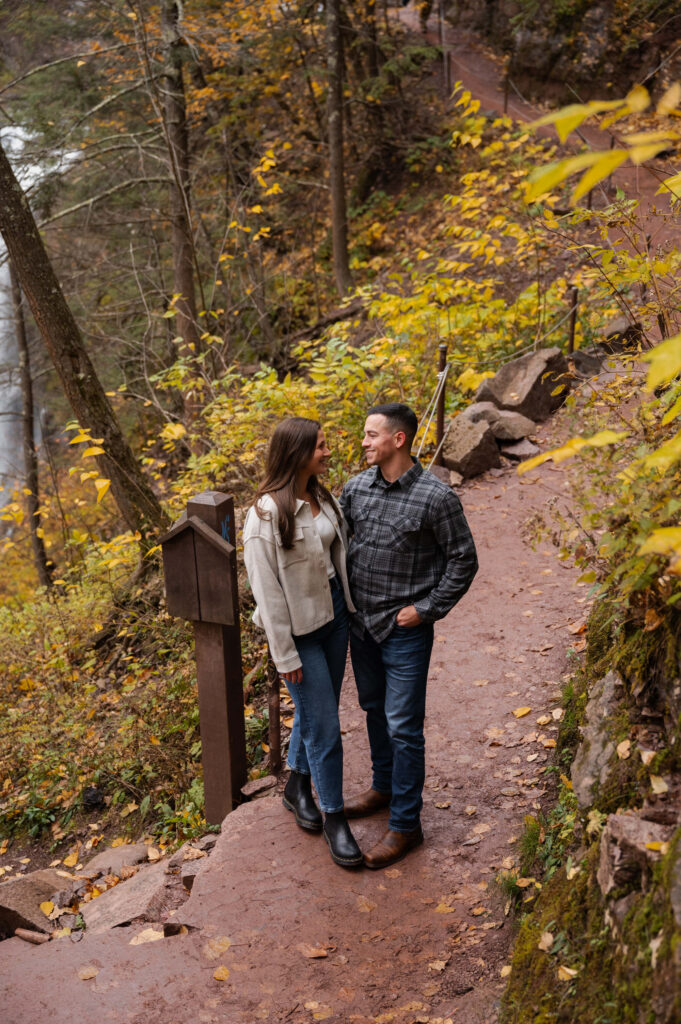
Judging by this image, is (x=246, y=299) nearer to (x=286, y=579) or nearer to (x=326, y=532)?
(x=326, y=532)

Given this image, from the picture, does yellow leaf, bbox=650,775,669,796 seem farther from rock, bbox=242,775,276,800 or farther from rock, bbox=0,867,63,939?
rock, bbox=0,867,63,939

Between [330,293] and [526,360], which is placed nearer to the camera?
[526,360]

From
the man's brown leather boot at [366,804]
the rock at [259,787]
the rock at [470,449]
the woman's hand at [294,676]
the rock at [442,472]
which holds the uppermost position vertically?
the woman's hand at [294,676]

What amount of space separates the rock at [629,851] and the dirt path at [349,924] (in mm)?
940

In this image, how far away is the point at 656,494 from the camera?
109 inches

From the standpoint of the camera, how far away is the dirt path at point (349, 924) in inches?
119

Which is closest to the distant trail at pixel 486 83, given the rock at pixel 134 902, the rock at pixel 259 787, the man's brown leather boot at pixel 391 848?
the rock at pixel 259 787

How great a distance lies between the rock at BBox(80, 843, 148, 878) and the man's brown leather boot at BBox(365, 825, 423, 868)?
173cm

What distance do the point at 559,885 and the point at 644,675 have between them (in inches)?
31.8

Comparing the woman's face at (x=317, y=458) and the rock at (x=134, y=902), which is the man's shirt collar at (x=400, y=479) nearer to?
→ the woman's face at (x=317, y=458)

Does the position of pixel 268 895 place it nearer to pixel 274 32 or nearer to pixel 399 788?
pixel 399 788

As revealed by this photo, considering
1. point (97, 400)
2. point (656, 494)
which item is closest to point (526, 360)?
point (97, 400)

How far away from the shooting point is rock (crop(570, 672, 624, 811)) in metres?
2.85

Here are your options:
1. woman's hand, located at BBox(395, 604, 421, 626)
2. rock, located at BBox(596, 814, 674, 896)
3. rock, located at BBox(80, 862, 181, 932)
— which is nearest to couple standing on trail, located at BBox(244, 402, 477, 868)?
woman's hand, located at BBox(395, 604, 421, 626)
